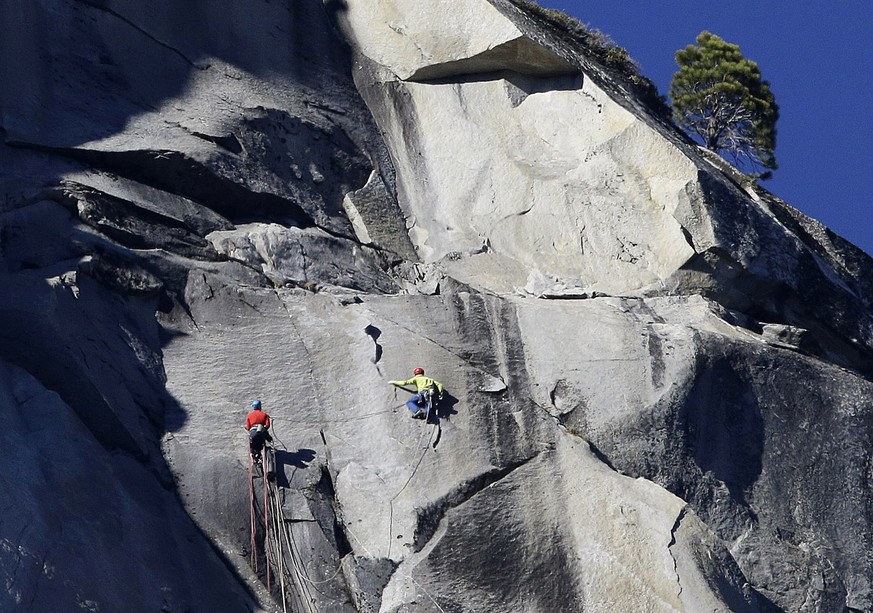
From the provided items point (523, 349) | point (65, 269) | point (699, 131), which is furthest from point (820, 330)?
point (65, 269)

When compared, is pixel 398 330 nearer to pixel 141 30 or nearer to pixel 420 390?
pixel 420 390

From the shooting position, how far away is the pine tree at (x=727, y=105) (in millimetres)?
29016

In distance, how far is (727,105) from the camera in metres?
29.2

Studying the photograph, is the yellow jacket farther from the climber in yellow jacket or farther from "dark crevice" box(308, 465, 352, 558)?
"dark crevice" box(308, 465, 352, 558)

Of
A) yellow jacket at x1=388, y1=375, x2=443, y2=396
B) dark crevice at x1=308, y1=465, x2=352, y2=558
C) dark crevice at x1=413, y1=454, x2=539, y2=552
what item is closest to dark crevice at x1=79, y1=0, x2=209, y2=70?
yellow jacket at x1=388, y1=375, x2=443, y2=396

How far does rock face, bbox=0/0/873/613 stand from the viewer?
57.9 ft

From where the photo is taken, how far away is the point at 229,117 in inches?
880

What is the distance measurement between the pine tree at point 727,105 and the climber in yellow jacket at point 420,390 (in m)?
11.6

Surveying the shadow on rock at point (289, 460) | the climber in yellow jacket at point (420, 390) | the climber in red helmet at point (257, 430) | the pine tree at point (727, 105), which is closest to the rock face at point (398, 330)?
the shadow on rock at point (289, 460)

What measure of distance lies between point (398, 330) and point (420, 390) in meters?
1.24

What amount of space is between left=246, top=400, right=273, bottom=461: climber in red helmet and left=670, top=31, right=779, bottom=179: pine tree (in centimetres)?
1334

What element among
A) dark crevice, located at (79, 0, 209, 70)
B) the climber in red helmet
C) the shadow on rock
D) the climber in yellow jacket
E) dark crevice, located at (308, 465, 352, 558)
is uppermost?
dark crevice, located at (79, 0, 209, 70)

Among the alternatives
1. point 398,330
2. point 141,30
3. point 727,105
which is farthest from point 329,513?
point 727,105

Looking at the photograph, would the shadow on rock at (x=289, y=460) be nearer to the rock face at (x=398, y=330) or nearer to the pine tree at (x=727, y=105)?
the rock face at (x=398, y=330)
